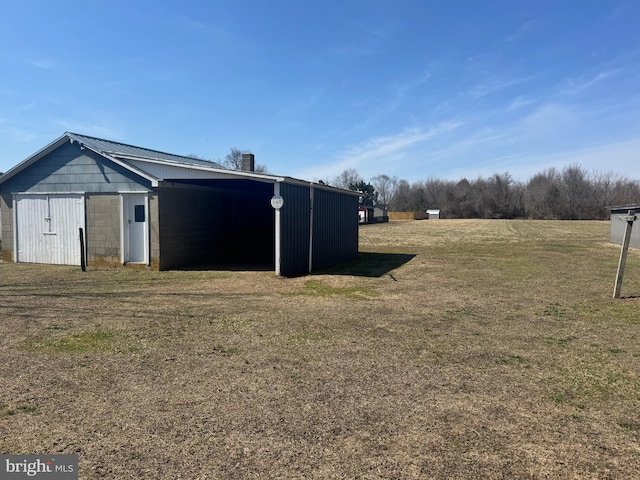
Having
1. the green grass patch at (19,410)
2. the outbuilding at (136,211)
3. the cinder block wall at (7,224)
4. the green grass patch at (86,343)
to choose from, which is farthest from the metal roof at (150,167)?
the green grass patch at (19,410)

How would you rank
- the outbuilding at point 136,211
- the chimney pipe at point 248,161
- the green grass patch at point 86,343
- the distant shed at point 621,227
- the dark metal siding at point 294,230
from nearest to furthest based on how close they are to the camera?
the green grass patch at point 86,343 < the dark metal siding at point 294,230 < the outbuilding at point 136,211 < the chimney pipe at point 248,161 < the distant shed at point 621,227

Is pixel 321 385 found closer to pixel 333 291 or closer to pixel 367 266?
pixel 333 291

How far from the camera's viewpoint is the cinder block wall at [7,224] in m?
13.1

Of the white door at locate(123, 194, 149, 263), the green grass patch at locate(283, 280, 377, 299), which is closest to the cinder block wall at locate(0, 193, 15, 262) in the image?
the white door at locate(123, 194, 149, 263)

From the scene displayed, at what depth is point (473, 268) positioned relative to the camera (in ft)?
44.1

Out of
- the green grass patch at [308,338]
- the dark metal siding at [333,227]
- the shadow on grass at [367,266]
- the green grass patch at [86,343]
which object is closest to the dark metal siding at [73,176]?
the dark metal siding at [333,227]

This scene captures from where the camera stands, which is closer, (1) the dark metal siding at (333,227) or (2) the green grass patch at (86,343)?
(2) the green grass patch at (86,343)

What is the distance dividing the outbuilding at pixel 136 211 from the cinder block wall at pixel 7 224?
0.03m

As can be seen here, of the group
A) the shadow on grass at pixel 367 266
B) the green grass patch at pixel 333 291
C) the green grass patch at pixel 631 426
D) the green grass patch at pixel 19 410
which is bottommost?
the green grass patch at pixel 631 426

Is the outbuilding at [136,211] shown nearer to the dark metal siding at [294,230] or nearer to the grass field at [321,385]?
the dark metal siding at [294,230]

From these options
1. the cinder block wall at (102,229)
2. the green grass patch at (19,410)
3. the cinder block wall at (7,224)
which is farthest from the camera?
the cinder block wall at (7,224)

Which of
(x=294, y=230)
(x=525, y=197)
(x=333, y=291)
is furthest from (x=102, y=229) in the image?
(x=525, y=197)

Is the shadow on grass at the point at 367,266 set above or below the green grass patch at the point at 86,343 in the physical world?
above

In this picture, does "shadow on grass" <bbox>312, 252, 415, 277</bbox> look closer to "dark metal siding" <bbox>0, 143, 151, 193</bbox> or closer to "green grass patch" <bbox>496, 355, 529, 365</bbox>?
"dark metal siding" <bbox>0, 143, 151, 193</bbox>
